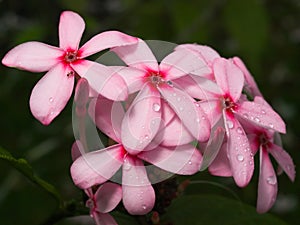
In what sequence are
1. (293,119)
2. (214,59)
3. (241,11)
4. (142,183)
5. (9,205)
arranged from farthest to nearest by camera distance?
(293,119) → (9,205) → (241,11) → (214,59) → (142,183)

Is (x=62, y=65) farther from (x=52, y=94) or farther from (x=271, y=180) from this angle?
(x=271, y=180)

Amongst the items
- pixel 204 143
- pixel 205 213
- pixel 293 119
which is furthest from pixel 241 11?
pixel 204 143

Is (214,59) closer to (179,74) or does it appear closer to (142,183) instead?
(179,74)

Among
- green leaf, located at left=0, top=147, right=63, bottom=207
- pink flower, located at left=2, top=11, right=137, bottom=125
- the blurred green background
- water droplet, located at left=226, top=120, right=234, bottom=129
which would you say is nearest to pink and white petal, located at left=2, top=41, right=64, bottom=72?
pink flower, located at left=2, top=11, right=137, bottom=125

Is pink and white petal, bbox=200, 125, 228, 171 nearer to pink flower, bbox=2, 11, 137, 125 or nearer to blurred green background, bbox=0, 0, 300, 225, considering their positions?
pink flower, bbox=2, 11, 137, 125

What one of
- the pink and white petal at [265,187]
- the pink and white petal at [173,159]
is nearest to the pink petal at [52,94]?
the pink and white petal at [173,159]

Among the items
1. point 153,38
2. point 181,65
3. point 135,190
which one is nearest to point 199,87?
point 181,65
